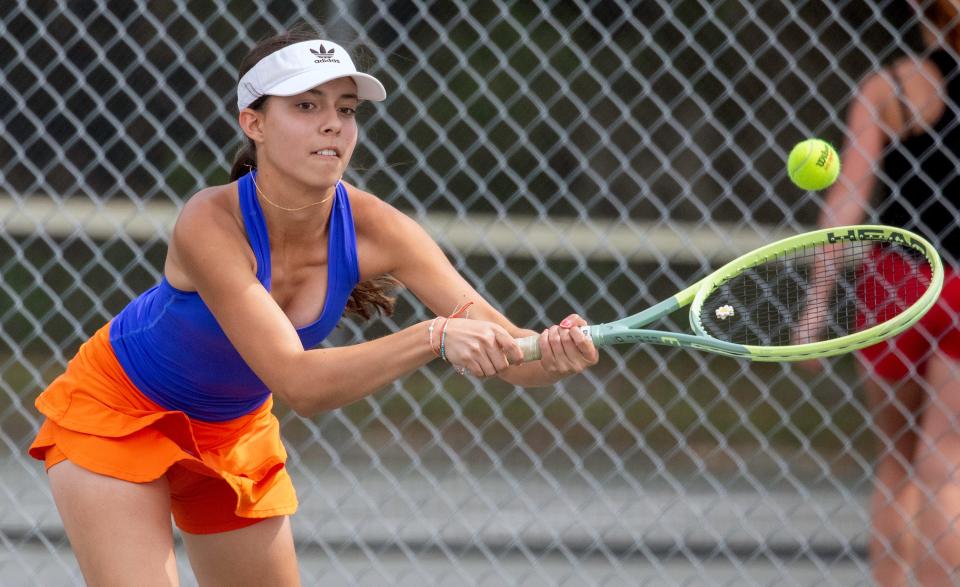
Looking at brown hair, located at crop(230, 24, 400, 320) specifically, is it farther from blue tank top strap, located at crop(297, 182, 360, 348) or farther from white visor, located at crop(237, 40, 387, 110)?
blue tank top strap, located at crop(297, 182, 360, 348)

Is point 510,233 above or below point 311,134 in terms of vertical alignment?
below

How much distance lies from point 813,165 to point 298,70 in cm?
106

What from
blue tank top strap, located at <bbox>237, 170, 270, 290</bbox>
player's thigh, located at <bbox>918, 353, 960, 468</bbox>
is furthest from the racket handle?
player's thigh, located at <bbox>918, 353, 960, 468</bbox>

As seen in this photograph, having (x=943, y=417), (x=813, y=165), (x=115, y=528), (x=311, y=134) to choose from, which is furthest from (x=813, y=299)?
(x=115, y=528)

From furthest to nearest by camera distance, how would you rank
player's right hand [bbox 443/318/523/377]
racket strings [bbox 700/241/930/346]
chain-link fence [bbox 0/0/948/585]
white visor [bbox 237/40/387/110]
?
1. chain-link fence [bbox 0/0/948/585]
2. racket strings [bbox 700/241/930/346]
3. white visor [bbox 237/40/387/110]
4. player's right hand [bbox 443/318/523/377]

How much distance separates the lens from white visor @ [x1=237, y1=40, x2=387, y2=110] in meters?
2.26

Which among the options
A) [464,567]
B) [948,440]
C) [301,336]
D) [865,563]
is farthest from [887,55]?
[301,336]

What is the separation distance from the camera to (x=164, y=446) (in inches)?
92.7

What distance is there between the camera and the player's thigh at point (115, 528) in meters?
2.27

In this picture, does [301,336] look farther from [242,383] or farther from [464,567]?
[464,567]

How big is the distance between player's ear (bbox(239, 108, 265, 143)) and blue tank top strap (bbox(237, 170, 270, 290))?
10 cm

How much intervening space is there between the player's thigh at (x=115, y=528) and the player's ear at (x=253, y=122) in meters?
0.62

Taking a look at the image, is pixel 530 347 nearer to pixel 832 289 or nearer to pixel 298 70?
pixel 298 70

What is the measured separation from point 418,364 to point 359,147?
6.09 ft
